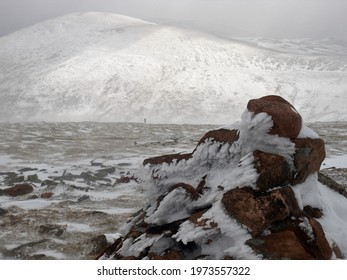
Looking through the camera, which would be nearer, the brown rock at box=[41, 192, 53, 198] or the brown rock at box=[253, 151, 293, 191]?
the brown rock at box=[253, 151, 293, 191]

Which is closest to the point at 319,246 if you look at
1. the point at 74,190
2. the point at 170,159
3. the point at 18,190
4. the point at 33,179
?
the point at 170,159

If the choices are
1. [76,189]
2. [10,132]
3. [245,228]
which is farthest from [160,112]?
[245,228]

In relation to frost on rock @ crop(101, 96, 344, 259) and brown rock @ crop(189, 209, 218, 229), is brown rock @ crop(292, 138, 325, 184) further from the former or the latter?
brown rock @ crop(189, 209, 218, 229)

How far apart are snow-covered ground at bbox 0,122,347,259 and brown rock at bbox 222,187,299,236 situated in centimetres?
94

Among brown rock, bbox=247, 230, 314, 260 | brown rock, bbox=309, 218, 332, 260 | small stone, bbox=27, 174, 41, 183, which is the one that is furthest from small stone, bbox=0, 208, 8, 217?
brown rock, bbox=309, 218, 332, 260

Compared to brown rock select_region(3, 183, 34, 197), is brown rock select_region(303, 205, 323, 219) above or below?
above

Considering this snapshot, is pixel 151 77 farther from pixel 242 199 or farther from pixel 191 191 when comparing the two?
pixel 242 199

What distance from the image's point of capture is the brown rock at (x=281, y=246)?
172 inches

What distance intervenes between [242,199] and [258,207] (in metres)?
0.25

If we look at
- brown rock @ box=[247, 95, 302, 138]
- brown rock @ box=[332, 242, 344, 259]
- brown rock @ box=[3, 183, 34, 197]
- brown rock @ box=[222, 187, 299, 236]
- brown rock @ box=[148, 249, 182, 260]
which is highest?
brown rock @ box=[247, 95, 302, 138]

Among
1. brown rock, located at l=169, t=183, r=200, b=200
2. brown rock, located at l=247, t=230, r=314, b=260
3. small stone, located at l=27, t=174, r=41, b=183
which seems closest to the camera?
brown rock, located at l=247, t=230, r=314, b=260

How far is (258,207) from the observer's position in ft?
15.8

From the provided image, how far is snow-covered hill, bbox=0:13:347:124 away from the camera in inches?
2044
